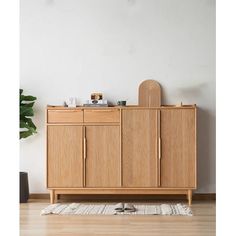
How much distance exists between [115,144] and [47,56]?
1.34m


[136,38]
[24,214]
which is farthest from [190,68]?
[24,214]

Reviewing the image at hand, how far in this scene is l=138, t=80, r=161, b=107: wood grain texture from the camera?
561 centimetres

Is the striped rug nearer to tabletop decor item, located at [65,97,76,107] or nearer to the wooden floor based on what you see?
the wooden floor

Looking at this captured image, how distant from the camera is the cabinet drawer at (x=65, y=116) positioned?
532cm

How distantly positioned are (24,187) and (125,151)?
3.84 feet

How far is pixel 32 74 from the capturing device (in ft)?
19.0

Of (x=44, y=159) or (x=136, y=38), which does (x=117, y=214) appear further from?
(x=136, y=38)

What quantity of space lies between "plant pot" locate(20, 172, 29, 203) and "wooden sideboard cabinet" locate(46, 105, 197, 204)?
1.16ft

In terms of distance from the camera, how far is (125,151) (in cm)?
527

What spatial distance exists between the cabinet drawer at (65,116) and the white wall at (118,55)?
42cm

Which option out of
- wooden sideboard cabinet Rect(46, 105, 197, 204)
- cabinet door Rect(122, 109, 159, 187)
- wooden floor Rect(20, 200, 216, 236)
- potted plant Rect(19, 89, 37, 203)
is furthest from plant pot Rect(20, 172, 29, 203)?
cabinet door Rect(122, 109, 159, 187)
